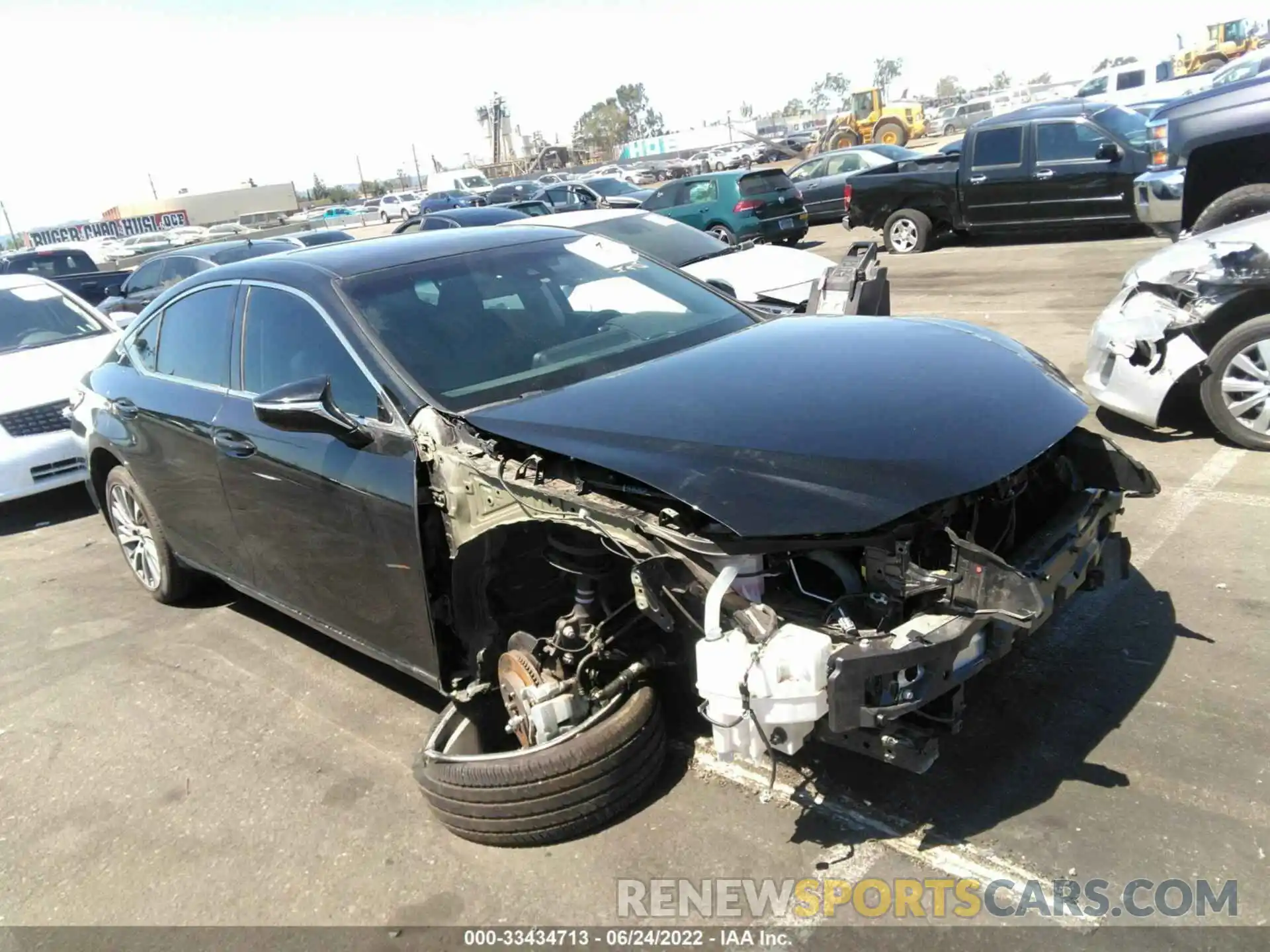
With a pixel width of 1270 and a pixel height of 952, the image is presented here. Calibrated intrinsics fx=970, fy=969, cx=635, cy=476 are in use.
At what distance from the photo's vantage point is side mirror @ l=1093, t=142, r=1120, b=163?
12898mm

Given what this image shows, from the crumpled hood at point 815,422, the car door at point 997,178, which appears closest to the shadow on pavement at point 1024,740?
the crumpled hood at point 815,422

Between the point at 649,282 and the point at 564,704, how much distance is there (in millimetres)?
2067

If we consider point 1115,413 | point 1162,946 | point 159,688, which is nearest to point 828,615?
point 1162,946

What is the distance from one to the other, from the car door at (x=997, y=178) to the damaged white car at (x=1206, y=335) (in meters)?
8.84

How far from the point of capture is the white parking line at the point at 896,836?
2670mm

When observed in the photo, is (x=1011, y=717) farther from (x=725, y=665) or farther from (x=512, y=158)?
(x=512, y=158)

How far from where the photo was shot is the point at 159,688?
4523 millimetres

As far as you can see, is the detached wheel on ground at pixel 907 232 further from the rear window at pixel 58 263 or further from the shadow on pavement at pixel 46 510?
the rear window at pixel 58 263

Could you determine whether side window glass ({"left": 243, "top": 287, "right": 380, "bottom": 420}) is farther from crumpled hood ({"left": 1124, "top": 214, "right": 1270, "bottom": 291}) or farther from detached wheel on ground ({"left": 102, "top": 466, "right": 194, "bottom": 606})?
crumpled hood ({"left": 1124, "top": 214, "right": 1270, "bottom": 291})

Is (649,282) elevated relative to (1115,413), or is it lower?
elevated

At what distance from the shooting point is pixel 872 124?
41.9 meters

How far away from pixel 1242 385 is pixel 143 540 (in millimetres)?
6158

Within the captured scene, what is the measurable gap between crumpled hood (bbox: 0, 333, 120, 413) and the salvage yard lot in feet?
10.4

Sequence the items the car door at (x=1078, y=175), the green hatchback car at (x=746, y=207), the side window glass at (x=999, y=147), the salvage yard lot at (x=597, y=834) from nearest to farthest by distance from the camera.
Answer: the salvage yard lot at (x=597, y=834)
the car door at (x=1078, y=175)
the side window glass at (x=999, y=147)
the green hatchback car at (x=746, y=207)
